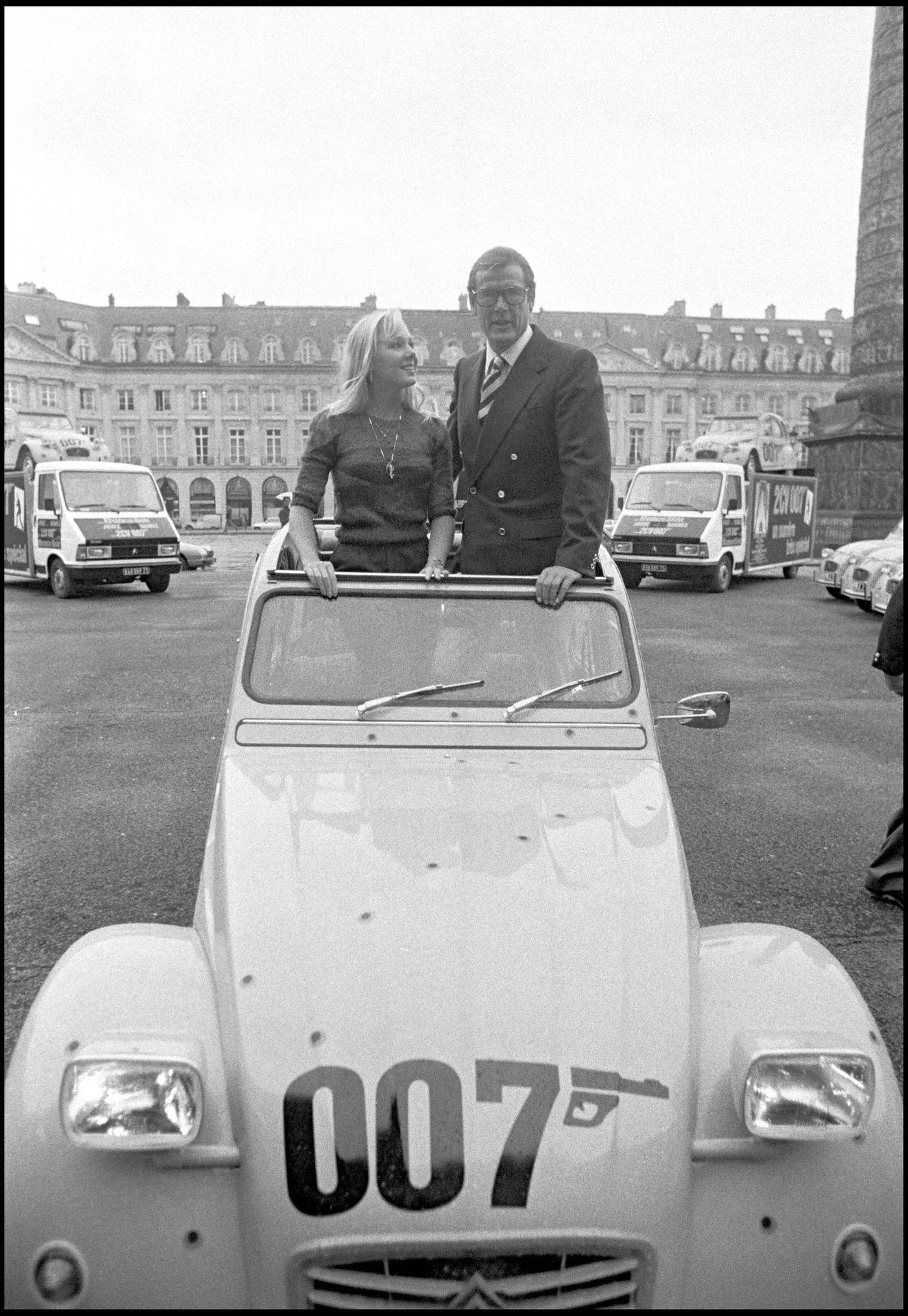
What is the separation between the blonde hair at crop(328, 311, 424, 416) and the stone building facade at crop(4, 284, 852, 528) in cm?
7790

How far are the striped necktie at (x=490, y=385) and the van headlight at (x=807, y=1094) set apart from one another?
8.40 feet

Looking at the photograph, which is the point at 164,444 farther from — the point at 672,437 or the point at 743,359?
the point at 743,359

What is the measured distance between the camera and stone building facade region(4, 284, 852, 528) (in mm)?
81500

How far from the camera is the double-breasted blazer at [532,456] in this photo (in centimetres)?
382

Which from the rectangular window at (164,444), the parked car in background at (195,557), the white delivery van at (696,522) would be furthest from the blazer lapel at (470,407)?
the rectangular window at (164,444)

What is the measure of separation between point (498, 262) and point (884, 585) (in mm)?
14262

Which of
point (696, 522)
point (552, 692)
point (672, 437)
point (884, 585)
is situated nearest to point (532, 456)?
point (552, 692)

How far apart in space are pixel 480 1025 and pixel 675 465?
2162cm

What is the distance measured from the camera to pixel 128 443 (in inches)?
3260

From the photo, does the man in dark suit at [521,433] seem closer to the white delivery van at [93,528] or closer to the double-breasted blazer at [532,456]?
the double-breasted blazer at [532,456]

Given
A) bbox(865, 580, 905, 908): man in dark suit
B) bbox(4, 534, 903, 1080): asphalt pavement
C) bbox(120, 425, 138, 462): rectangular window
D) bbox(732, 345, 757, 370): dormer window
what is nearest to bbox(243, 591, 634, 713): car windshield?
bbox(4, 534, 903, 1080): asphalt pavement

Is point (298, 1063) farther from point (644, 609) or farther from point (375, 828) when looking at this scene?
point (644, 609)

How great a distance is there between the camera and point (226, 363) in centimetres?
8219

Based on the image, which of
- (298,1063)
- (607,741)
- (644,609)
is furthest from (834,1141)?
(644,609)
